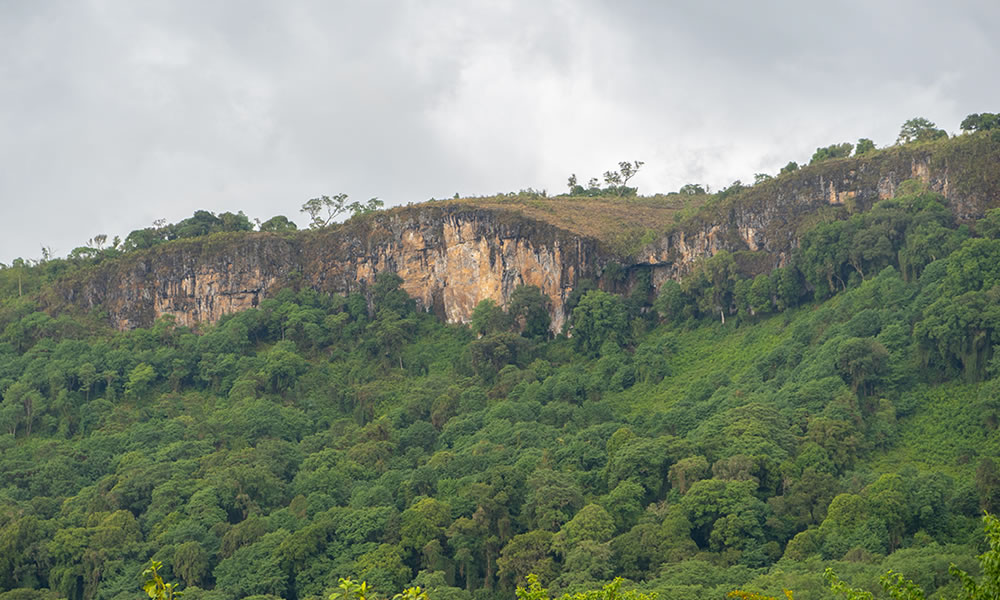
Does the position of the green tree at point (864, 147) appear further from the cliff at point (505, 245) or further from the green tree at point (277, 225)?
the green tree at point (277, 225)

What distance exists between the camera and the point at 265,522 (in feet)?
147

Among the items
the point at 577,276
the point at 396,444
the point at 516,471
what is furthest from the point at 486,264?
the point at 516,471

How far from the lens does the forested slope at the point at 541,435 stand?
128 feet

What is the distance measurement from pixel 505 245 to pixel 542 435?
58.9 feet

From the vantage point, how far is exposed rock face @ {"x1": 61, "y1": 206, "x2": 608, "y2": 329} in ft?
215

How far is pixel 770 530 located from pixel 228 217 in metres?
46.4

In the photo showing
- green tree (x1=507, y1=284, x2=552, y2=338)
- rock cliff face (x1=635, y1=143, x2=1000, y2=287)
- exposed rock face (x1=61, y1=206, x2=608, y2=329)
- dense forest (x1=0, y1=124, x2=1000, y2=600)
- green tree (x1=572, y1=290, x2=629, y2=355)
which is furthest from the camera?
exposed rock face (x1=61, y1=206, x2=608, y2=329)

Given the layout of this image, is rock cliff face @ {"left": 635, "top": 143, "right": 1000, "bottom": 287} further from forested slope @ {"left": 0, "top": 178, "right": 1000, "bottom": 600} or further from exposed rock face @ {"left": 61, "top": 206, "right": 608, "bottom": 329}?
exposed rock face @ {"left": 61, "top": 206, "right": 608, "bottom": 329}

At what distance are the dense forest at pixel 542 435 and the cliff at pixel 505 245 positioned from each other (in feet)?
5.06

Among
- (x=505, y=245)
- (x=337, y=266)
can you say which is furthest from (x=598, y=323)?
(x=337, y=266)

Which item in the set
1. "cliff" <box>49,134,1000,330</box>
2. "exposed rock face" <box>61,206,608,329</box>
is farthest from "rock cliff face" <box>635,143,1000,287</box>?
"exposed rock face" <box>61,206,608,329</box>

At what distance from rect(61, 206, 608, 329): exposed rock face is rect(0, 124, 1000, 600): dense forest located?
6.11ft

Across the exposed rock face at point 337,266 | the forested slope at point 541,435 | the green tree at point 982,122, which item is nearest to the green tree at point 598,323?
the forested slope at point 541,435

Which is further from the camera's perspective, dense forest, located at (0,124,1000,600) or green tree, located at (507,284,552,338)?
green tree, located at (507,284,552,338)
